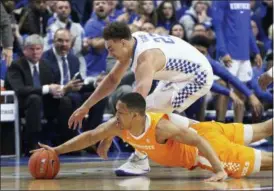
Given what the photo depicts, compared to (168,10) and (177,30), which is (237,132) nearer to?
(177,30)

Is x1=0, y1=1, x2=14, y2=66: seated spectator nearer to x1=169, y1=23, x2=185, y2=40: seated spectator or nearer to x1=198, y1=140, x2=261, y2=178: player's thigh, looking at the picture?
x1=169, y1=23, x2=185, y2=40: seated spectator

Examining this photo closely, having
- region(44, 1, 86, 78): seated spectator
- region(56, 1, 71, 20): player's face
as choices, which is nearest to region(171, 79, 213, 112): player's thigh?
region(44, 1, 86, 78): seated spectator

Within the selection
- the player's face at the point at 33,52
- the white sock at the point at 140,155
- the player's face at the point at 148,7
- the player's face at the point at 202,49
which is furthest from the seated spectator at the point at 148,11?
the white sock at the point at 140,155

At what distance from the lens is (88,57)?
13.7 meters

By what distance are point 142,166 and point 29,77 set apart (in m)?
3.85

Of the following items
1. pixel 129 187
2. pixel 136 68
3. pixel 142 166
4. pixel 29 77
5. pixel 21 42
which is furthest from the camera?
pixel 21 42

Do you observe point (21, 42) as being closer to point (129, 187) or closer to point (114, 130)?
point (114, 130)

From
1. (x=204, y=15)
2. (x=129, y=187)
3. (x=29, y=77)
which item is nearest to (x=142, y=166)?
(x=129, y=187)

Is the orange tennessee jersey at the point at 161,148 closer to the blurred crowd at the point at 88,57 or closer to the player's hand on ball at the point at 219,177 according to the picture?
the player's hand on ball at the point at 219,177

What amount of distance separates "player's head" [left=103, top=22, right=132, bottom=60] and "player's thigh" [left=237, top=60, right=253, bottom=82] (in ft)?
16.5

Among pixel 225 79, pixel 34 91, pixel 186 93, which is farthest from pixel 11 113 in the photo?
pixel 186 93

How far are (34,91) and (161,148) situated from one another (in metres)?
4.41

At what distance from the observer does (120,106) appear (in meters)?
7.77

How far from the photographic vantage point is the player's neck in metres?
7.85
